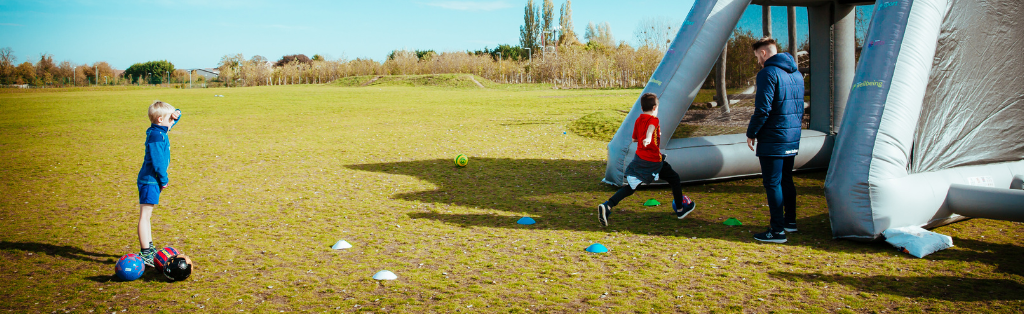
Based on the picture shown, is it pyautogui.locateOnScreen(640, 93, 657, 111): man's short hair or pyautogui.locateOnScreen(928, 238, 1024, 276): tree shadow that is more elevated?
pyautogui.locateOnScreen(640, 93, 657, 111): man's short hair

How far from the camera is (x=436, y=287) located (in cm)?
402

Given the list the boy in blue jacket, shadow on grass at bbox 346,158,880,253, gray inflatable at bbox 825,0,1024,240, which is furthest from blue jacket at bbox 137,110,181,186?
gray inflatable at bbox 825,0,1024,240

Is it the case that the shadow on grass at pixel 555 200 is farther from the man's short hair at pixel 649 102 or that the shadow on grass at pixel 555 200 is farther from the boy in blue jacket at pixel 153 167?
the boy in blue jacket at pixel 153 167

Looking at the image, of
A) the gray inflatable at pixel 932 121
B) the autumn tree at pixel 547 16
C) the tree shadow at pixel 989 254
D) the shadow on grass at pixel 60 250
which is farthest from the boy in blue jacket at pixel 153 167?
the autumn tree at pixel 547 16

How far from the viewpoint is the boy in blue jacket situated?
4242 millimetres

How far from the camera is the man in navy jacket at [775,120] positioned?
484cm

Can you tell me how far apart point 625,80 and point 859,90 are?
138 ft

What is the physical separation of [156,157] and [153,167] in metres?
0.12

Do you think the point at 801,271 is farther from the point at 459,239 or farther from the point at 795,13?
the point at 795,13

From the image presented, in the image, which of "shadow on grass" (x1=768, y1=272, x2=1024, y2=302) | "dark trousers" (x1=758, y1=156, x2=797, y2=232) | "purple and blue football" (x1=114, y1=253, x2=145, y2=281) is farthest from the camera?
"dark trousers" (x1=758, y1=156, x2=797, y2=232)

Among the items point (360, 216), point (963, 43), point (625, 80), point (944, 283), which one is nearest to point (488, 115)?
point (360, 216)

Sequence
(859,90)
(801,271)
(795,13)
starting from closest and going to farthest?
1. (801,271)
2. (859,90)
3. (795,13)

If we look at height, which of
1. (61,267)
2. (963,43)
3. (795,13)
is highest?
(795,13)

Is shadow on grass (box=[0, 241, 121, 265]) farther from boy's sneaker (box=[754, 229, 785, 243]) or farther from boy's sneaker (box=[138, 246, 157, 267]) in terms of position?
boy's sneaker (box=[754, 229, 785, 243])
